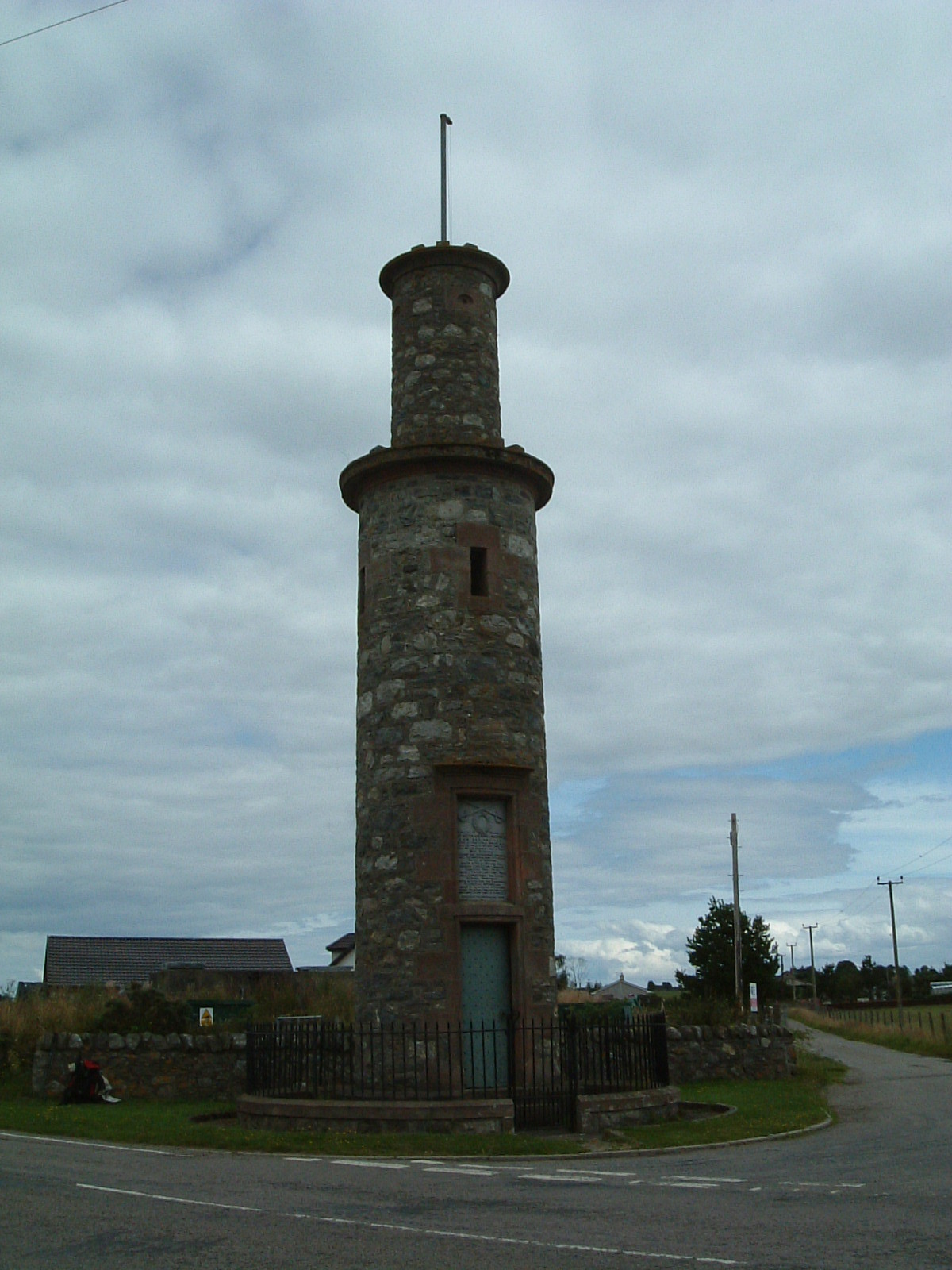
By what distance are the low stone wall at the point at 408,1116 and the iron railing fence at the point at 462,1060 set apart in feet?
3.80

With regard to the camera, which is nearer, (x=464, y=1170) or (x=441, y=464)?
(x=464, y=1170)

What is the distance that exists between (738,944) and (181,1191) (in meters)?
30.6

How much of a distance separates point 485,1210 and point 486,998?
25.2 feet

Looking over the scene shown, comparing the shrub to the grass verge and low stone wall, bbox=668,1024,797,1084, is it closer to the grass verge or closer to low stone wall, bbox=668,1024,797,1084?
the grass verge

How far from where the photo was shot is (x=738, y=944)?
125 ft

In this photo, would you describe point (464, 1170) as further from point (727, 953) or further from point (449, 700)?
point (727, 953)

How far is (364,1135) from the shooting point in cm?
1379

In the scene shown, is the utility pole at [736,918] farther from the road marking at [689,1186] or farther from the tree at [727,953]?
the road marking at [689,1186]

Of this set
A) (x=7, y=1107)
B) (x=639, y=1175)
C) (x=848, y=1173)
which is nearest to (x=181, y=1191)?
(x=639, y=1175)

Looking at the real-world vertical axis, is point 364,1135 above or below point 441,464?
below

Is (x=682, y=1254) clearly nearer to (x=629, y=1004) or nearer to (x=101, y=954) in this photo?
(x=629, y=1004)

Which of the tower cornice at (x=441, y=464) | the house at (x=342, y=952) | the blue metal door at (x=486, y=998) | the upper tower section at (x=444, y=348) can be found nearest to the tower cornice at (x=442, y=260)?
the upper tower section at (x=444, y=348)

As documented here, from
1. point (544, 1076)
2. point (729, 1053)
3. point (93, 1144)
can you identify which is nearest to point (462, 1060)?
point (544, 1076)

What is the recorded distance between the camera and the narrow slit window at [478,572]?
58.4ft
